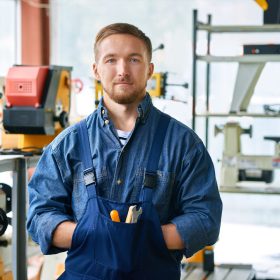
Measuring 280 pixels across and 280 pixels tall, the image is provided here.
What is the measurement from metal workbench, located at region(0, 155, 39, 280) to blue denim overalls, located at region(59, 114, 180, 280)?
3.57 ft

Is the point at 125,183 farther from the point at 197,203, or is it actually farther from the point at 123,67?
the point at 123,67

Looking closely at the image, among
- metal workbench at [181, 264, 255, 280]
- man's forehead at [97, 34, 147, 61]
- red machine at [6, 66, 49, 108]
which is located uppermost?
man's forehead at [97, 34, 147, 61]

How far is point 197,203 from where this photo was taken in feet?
4.91

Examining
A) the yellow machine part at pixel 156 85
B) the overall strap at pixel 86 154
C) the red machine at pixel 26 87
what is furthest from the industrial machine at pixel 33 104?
the overall strap at pixel 86 154

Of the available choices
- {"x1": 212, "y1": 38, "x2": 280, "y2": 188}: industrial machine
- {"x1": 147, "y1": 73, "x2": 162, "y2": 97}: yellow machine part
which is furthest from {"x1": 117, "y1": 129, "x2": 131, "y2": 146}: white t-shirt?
{"x1": 147, "y1": 73, "x2": 162, "y2": 97}: yellow machine part

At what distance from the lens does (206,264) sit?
329 cm

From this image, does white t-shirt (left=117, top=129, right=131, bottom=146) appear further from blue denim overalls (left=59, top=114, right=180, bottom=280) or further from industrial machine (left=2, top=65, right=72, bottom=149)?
industrial machine (left=2, top=65, right=72, bottom=149)

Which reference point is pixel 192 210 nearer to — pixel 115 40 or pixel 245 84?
pixel 115 40

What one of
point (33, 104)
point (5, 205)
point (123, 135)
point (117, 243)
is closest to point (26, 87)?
point (33, 104)

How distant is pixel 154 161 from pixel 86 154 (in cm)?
19

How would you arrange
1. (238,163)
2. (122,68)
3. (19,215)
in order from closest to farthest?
1. (122,68)
2. (19,215)
3. (238,163)

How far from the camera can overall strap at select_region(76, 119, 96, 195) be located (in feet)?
4.88

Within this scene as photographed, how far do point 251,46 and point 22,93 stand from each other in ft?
4.68

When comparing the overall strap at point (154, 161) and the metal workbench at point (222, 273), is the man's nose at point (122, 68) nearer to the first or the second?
the overall strap at point (154, 161)
